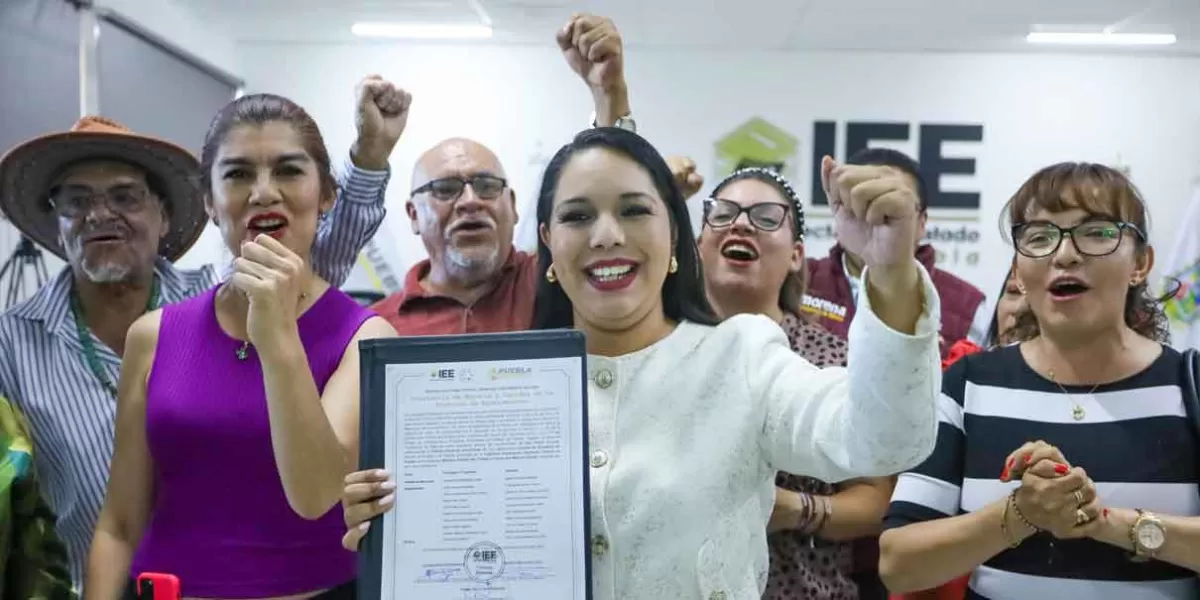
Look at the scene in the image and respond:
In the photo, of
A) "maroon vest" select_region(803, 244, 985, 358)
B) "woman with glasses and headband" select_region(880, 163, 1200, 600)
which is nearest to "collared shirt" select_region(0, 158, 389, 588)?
"woman with glasses and headband" select_region(880, 163, 1200, 600)

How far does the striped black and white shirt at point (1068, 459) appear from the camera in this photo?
1.58 meters

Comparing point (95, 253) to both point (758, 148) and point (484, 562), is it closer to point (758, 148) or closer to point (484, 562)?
point (484, 562)

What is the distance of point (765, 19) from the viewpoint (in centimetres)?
571

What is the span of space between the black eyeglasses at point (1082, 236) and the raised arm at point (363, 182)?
1.45 metres

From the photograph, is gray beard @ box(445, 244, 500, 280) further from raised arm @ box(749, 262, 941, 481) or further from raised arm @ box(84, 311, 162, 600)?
raised arm @ box(749, 262, 941, 481)

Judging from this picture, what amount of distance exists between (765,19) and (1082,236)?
14.2ft

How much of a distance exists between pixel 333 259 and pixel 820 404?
1490mm

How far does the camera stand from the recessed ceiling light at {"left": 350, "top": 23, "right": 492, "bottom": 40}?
6.10 m

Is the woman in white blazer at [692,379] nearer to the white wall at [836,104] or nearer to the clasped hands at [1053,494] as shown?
the clasped hands at [1053,494]

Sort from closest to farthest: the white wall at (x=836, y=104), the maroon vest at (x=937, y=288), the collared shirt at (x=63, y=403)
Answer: the collared shirt at (x=63, y=403) → the maroon vest at (x=937, y=288) → the white wall at (x=836, y=104)

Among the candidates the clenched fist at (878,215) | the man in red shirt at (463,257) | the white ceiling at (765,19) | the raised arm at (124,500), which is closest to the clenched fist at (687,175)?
the man in red shirt at (463,257)

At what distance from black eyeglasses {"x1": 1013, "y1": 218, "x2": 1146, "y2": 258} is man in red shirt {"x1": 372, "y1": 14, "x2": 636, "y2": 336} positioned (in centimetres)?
123

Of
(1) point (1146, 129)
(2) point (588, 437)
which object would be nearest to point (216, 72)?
(2) point (588, 437)

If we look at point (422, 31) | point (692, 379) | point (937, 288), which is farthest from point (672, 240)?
point (422, 31)
